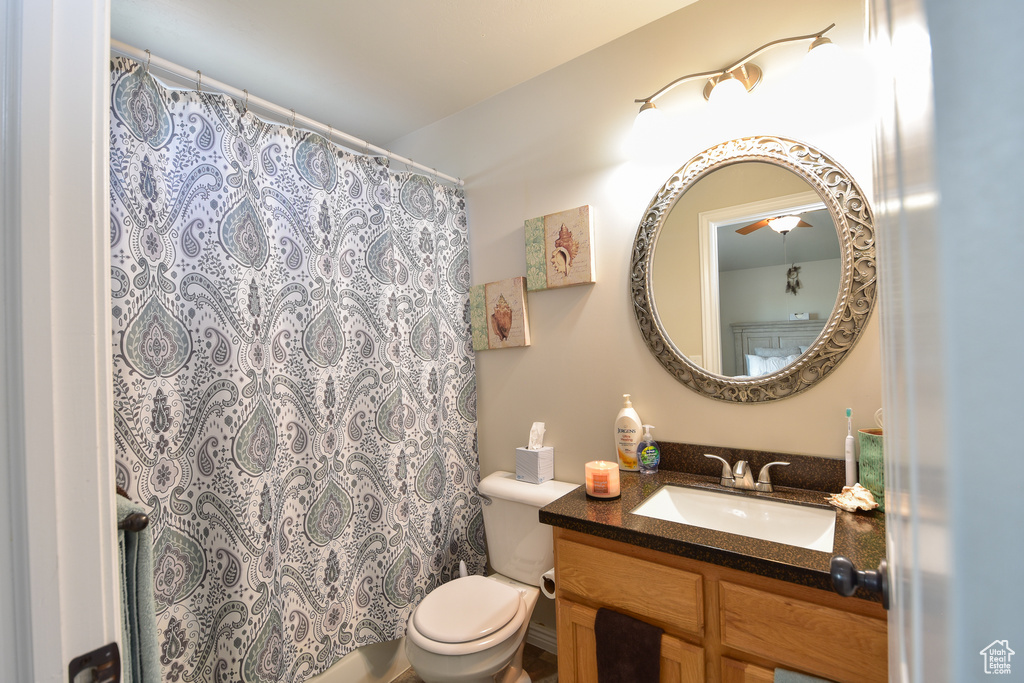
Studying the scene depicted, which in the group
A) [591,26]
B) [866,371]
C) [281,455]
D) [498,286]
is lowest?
[281,455]

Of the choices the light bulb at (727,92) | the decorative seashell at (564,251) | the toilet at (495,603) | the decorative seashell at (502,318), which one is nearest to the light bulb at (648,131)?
the light bulb at (727,92)

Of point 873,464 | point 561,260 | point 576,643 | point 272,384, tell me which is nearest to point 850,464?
point 873,464

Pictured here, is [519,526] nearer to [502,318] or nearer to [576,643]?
[576,643]

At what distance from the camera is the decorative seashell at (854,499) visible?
3.73ft

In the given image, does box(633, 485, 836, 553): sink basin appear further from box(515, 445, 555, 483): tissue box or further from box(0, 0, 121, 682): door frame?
box(0, 0, 121, 682): door frame

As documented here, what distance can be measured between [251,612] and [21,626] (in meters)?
1.08

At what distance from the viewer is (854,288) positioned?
4.07 feet

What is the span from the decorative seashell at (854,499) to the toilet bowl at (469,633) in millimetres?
1045

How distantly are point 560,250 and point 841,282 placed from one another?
965 mm

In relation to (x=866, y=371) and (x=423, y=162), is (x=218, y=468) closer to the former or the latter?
(x=423, y=162)

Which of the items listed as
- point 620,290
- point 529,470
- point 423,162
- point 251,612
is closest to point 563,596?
point 529,470

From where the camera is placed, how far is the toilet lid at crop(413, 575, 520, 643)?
1397mm

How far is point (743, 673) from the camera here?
0.99 m

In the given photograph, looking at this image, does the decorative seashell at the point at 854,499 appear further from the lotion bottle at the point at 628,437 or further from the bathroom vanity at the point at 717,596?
the lotion bottle at the point at 628,437
